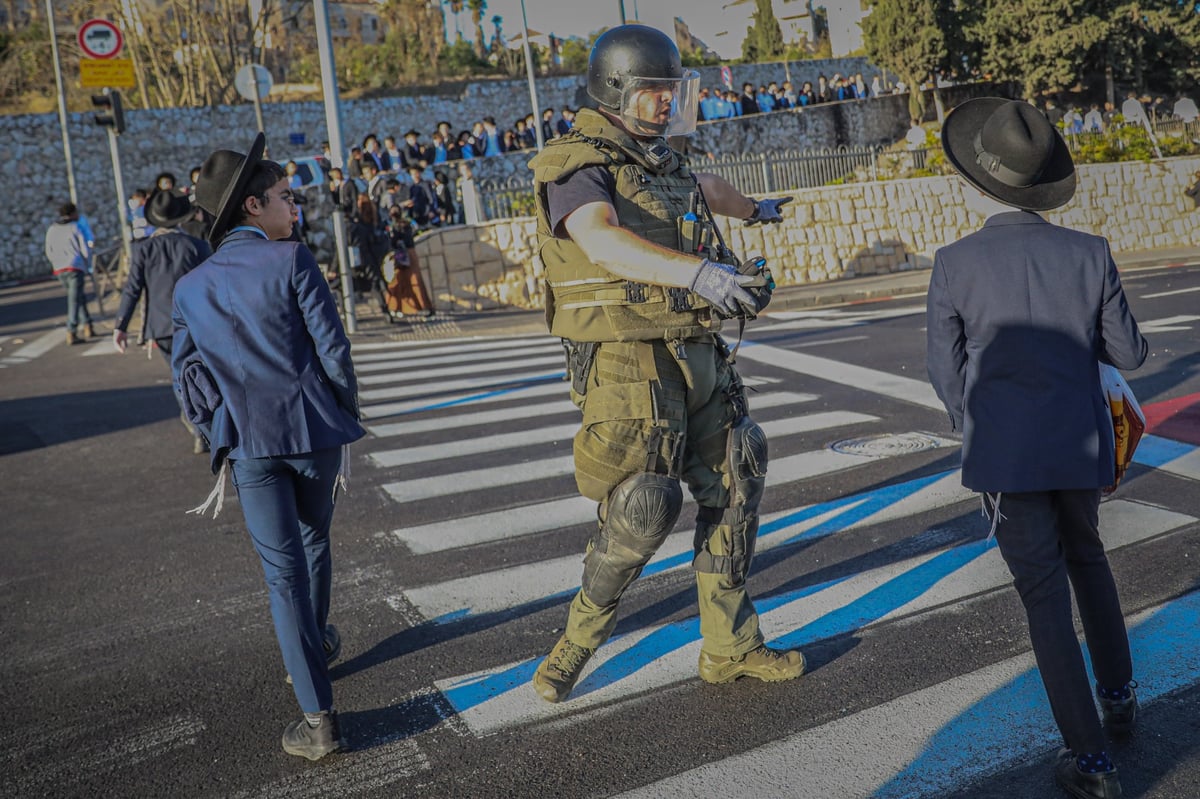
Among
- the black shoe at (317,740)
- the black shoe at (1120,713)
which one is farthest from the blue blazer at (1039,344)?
the black shoe at (317,740)

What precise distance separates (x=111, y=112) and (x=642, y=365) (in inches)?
605

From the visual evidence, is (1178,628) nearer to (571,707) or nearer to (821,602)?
(821,602)

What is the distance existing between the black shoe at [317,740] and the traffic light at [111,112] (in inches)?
582

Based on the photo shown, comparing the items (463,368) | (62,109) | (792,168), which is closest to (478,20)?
(62,109)

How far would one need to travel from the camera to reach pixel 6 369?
13.8m

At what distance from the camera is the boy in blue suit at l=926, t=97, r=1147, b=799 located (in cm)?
292

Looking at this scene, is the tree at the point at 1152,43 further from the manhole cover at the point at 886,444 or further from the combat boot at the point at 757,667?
the combat boot at the point at 757,667

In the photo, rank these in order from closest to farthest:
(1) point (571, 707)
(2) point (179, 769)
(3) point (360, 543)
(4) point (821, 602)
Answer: (2) point (179, 769) → (1) point (571, 707) → (4) point (821, 602) → (3) point (360, 543)

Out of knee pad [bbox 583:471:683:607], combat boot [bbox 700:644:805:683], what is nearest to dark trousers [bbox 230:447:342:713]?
knee pad [bbox 583:471:683:607]

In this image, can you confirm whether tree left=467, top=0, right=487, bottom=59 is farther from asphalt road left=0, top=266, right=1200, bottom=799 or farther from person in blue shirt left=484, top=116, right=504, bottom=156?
asphalt road left=0, top=266, right=1200, bottom=799

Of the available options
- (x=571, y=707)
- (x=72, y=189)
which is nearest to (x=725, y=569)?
(x=571, y=707)

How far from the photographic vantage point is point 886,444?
23.4 ft

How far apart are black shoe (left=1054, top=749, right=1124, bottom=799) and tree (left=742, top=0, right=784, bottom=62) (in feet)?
235

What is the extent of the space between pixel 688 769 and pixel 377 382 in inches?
332
